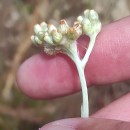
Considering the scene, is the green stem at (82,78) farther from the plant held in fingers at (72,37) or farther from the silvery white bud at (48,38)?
the silvery white bud at (48,38)

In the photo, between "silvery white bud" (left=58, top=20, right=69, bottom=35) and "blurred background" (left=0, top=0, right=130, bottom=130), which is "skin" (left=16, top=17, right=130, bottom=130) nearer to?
"silvery white bud" (left=58, top=20, right=69, bottom=35)

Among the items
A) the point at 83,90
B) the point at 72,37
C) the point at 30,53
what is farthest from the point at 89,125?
the point at 30,53

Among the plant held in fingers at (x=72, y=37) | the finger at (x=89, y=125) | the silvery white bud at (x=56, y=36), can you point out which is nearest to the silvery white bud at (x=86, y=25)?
the plant held in fingers at (x=72, y=37)

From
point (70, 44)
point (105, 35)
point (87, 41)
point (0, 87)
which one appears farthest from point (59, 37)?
point (0, 87)

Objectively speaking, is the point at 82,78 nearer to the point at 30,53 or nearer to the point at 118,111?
the point at 118,111

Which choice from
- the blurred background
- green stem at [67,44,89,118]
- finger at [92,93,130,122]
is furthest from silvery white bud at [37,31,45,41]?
the blurred background

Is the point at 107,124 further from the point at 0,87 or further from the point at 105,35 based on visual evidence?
the point at 0,87
